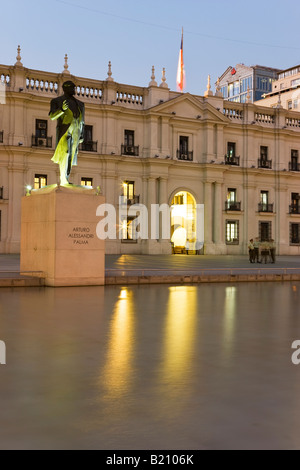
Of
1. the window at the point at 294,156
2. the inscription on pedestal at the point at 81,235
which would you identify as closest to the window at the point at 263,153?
the window at the point at 294,156

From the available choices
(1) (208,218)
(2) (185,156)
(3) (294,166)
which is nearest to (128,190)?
(2) (185,156)

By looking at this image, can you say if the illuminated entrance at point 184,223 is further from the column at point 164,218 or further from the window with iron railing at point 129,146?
the window with iron railing at point 129,146

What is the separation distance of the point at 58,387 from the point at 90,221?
9.84 m

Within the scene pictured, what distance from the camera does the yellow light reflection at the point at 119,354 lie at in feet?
14.8

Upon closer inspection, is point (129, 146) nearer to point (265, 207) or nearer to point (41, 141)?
point (41, 141)

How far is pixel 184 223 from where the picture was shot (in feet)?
137

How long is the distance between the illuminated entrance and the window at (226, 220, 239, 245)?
283 centimetres

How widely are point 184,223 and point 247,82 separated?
68.5 metres

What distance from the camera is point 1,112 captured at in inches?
1312

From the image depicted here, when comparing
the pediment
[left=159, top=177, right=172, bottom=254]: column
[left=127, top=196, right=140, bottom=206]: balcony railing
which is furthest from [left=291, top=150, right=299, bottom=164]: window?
[left=127, top=196, right=140, bottom=206]: balcony railing

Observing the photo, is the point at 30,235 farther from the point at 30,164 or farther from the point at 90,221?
the point at 30,164

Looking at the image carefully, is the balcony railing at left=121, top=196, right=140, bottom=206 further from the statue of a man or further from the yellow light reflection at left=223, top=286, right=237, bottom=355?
the yellow light reflection at left=223, top=286, right=237, bottom=355

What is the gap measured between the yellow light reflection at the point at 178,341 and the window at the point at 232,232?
29781mm

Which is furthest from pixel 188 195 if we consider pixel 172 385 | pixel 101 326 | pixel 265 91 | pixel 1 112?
pixel 265 91
